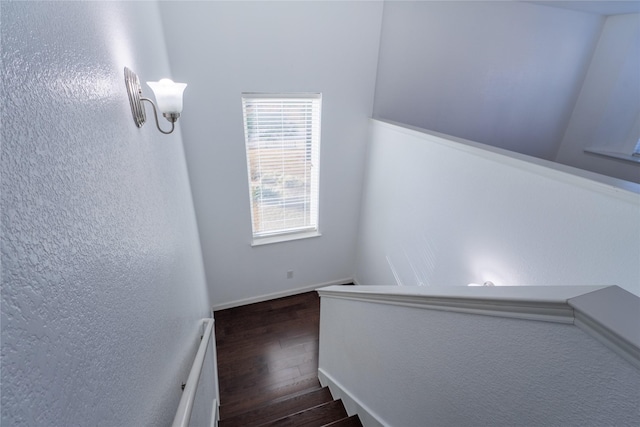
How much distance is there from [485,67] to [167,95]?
3.28 m

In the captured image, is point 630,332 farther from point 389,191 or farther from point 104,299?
point 389,191

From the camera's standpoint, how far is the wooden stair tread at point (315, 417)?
5.96 feet

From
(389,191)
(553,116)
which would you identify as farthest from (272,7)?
(553,116)

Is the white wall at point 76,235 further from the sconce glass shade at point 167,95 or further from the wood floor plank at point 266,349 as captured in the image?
the wood floor plank at point 266,349

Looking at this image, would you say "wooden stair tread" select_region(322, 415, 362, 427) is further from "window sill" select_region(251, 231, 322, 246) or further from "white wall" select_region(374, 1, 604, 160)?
"white wall" select_region(374, 1, 604, 160)

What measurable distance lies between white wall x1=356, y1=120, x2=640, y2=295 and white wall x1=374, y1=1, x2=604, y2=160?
0.71 metres

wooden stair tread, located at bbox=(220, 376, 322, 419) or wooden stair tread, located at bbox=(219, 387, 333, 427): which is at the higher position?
wooden stair tread, located at bbox=(219, 387, 333, 427)

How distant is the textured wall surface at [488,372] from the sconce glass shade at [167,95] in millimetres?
1303

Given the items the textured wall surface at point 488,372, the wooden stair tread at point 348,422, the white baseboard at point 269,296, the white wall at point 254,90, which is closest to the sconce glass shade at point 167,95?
the white wall at point 254,90

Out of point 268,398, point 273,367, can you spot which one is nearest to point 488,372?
point 268,398

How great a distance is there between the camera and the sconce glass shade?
1.25 metres

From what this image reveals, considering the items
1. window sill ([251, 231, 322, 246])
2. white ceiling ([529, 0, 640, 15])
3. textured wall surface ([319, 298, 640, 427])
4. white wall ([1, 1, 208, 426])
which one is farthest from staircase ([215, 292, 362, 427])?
white ceiling ([529, 0, 640, 15])

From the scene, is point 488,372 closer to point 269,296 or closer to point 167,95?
point 167,95

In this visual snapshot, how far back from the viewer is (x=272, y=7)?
2268 mm
